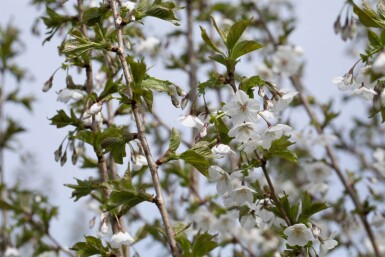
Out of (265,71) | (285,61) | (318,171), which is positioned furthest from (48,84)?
(265,71)

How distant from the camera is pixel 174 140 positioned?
234cm

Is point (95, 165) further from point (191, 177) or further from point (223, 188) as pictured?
point (191, 177)

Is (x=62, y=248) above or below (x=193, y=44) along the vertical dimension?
below

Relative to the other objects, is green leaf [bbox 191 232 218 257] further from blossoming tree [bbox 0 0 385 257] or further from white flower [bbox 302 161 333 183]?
white flower [bbox 302 161 333 183]

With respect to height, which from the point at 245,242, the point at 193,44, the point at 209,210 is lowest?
the point at 245,242

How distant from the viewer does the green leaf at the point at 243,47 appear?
2.23 metres

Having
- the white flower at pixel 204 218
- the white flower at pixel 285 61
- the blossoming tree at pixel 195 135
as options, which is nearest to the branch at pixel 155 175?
the blossoming tree at pixel 195 135

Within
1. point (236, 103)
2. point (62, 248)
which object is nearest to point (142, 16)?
point (236, 103)

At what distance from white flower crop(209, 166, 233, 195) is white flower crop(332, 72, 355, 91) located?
613 millimetres

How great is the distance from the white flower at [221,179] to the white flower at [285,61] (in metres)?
3.31

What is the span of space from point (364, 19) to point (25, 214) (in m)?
3.10

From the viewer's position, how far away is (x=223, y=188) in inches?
89.8

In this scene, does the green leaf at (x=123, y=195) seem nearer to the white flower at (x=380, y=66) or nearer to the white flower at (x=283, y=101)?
the white flower at (x=283, y=101)

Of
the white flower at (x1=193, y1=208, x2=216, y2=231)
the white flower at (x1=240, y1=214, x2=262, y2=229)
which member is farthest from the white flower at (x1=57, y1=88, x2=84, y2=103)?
the white flower at (x1=193, y1=208, x2=216, y2=231)
